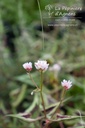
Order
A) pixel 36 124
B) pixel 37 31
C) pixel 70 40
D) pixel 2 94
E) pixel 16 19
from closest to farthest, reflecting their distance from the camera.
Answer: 1. pixel 36 124
2. pixel 2 94
3. pixel 70 40
4. pixel 37 31
5. pixel 16 19

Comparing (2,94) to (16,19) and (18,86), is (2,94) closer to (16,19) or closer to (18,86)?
(18,86)

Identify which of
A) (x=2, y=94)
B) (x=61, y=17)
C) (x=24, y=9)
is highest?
(x=61, y=17)

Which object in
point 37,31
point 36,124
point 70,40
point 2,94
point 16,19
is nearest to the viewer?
point 36,124

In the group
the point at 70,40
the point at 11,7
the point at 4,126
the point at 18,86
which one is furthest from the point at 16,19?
the point at 4,126

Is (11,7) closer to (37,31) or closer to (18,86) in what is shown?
(37,31)

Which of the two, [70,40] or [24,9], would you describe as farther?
[24,9]

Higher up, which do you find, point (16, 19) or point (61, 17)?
point (61, 17)

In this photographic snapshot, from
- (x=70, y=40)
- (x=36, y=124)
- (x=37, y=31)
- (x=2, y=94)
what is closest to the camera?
(x=36, y=124)

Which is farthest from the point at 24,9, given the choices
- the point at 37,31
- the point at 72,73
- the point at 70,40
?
the point at 72,73

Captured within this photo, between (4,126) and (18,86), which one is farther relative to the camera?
(18,86)
